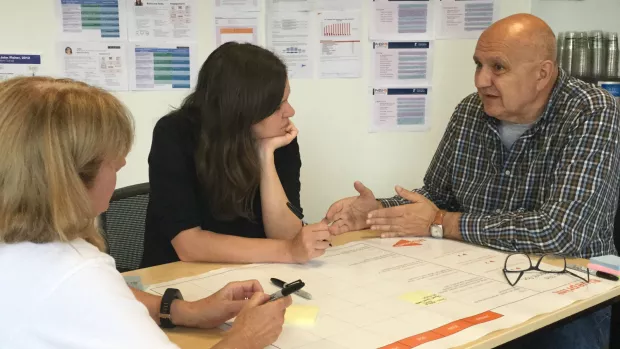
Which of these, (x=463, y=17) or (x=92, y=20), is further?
(x=463, y=17)

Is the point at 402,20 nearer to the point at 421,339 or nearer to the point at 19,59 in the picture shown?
the point at 19,59

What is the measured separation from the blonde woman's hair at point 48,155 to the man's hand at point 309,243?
30.6 inches

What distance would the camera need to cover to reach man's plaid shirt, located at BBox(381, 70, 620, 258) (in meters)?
1.90

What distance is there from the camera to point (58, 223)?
0.98 m

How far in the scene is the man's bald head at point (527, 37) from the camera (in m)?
2.14

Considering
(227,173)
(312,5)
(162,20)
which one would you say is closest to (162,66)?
(162,20)

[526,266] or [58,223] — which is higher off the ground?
[58,223]

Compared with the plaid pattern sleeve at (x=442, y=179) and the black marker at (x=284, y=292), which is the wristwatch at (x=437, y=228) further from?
the black marker at (x=284, y=292)

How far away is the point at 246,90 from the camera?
1.92 metres

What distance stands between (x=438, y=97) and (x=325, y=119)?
0.59m

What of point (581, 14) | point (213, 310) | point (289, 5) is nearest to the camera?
point (213, 310)

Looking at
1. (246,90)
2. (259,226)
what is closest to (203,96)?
(246,90)

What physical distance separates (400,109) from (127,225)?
1.59 meters

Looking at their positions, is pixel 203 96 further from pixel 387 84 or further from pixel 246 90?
pixel 387 84
